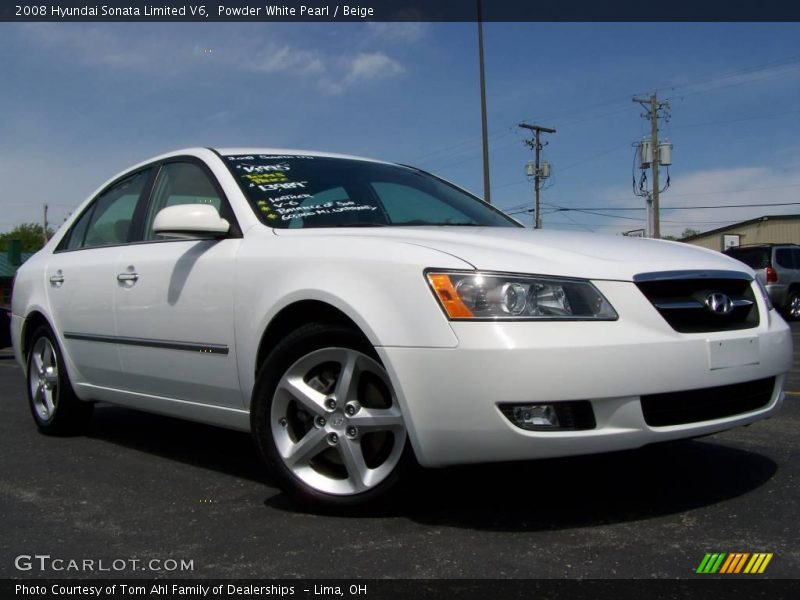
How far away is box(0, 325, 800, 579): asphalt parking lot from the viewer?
2.61 meters

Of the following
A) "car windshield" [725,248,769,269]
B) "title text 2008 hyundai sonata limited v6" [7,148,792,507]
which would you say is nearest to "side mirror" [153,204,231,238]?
"title text 2008 hyundai sonata limited v6" [7,148,792,507]

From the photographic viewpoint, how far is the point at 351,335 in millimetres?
3070

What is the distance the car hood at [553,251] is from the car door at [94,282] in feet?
4.57

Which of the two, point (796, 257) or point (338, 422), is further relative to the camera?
point (796, 257)

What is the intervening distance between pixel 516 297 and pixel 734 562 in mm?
1037

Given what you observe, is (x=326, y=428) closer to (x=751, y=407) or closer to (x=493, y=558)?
(x=493, y=558)

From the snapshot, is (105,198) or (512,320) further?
(105,198)

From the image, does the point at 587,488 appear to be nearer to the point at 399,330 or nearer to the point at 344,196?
the point at 399,330

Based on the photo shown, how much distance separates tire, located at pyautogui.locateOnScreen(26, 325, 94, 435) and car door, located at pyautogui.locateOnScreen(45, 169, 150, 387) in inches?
6.3

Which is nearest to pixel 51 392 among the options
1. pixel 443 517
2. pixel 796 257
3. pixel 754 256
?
pixel 443 517

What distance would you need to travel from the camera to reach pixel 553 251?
3047 mm

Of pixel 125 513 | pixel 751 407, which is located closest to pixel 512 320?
pixel 751 407

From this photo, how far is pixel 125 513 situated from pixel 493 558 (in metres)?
1.51
